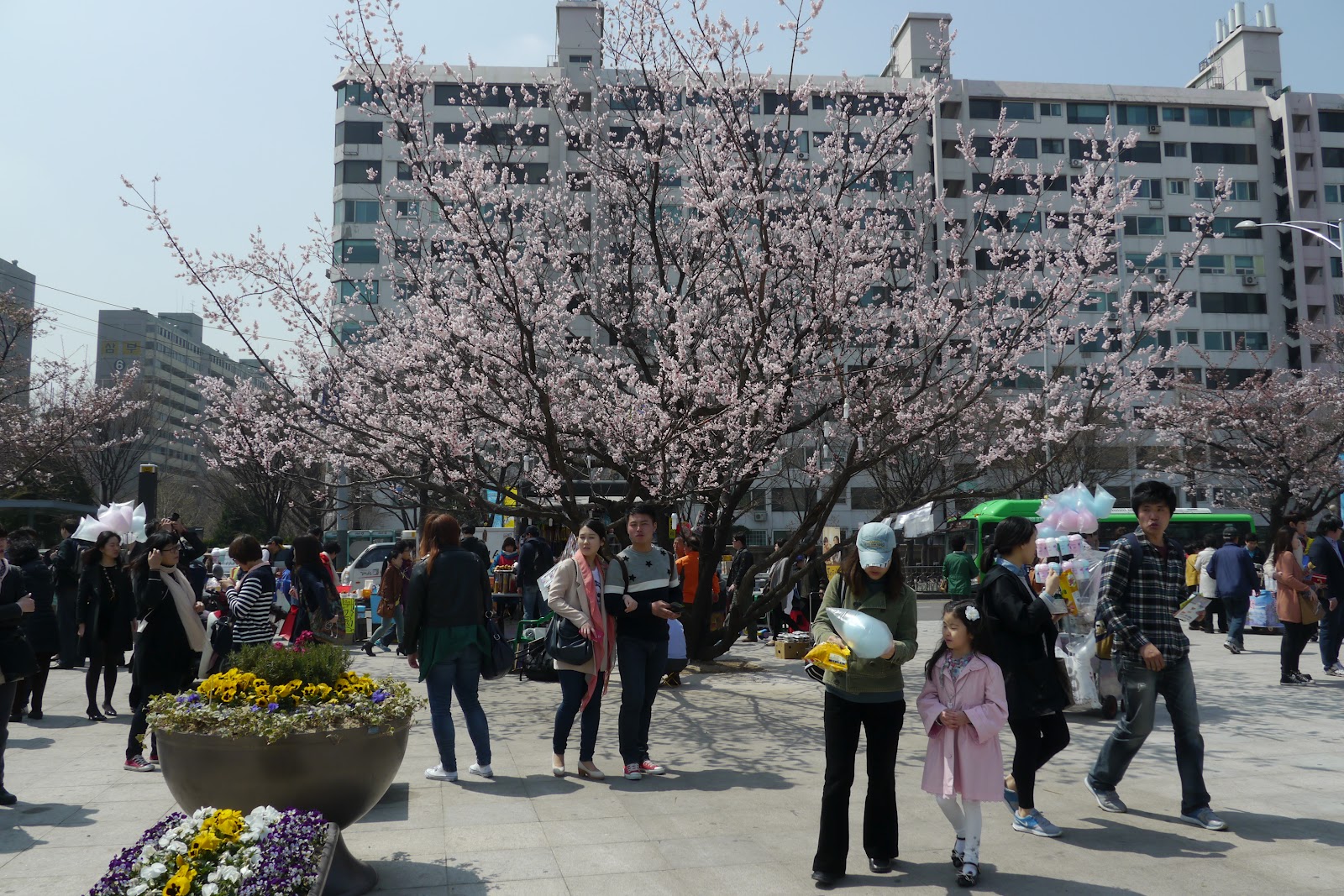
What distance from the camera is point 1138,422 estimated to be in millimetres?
33656

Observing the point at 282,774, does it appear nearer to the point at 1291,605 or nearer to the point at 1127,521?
the point at 1291,605

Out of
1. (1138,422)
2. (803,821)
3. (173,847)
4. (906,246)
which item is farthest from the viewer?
(1138,422)

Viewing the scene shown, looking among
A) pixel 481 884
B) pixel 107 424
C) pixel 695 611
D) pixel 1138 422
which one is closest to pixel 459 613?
pixel 481 884

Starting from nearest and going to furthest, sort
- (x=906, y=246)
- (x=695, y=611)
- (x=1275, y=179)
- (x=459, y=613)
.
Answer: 1. (x=459, y=613)
2. (x=695, y=611)
3. (x=906, y=246)
4. (x=1275, y=179)

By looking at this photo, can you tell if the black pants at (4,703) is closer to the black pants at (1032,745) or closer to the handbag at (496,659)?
the handbag at (496,659)

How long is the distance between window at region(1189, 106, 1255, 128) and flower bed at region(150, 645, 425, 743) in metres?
67.8

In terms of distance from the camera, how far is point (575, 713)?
7094mm

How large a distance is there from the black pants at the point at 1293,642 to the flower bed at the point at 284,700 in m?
10.2

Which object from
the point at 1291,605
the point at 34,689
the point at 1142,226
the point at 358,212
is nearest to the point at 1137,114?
the point at 1142,226

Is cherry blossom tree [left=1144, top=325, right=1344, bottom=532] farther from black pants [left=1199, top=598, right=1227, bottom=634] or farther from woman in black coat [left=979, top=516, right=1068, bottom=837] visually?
woman in black coat [left=979, top=516, right=1068, bottom=837]

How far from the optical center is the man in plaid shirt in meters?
5.77

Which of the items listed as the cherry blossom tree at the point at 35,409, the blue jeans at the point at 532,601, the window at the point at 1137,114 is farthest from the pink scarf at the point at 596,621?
the window at the point at 1137,114

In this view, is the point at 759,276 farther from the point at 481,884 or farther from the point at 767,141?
the point at 481,884

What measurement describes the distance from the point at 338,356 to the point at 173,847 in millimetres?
10345
